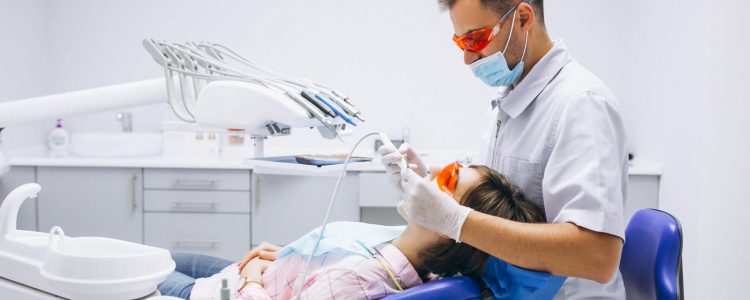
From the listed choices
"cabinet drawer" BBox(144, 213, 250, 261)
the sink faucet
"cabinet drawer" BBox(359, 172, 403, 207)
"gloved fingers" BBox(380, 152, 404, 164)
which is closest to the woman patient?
"gloved fingers" BBox(380, 152, 404, 164)

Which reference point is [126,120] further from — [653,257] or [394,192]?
[653,257]

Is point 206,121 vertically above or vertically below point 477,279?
above

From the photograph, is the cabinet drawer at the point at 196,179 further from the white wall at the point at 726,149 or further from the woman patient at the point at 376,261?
the white wall at the point at 726,149

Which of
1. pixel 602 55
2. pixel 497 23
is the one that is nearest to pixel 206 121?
pixel 497 23

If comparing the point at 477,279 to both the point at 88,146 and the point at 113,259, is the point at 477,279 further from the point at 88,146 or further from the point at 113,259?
the point at 88,146

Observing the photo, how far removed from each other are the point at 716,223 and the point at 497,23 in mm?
1900

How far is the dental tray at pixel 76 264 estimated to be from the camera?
108 centimetres

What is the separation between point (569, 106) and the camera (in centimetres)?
123

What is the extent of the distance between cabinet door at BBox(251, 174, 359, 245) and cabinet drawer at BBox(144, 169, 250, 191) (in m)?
0.09

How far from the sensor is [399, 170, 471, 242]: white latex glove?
117cm

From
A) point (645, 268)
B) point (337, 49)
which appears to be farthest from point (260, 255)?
point (337, 49)

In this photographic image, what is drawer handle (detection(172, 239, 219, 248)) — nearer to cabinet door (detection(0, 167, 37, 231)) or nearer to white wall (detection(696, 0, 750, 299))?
cabinet door (detection(0, 167, 37, 231))

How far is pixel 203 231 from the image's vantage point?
3.05 m

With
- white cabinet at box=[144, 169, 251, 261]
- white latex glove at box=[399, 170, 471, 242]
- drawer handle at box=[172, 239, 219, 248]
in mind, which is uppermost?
white latex glove at box=[399, 170, 471, 242]
